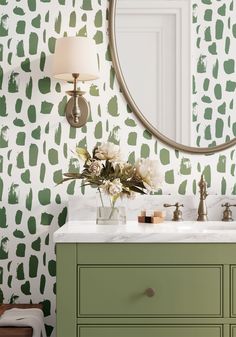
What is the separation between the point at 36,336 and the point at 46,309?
414 mm

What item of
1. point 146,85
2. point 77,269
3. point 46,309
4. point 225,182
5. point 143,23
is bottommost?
point 46,309

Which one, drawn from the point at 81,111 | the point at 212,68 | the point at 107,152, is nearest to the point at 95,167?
the point at 107,152

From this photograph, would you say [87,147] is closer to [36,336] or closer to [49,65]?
[49,65]

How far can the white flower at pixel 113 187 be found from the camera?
2.54m

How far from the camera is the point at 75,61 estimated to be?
274cm

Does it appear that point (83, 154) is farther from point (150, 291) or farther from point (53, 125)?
point (150, 291)

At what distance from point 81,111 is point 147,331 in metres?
1.10

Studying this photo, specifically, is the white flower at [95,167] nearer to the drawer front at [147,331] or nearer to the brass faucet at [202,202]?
the brass faucet at [202,202]

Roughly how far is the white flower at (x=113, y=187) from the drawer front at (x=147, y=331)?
564 mm

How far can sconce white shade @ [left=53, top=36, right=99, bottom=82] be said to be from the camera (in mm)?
2734

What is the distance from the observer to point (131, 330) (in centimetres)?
228

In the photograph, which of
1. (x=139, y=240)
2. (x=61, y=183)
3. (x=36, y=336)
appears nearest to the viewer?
(x=139, y=240)

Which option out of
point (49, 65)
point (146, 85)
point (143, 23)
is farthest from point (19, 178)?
point (143, 23)

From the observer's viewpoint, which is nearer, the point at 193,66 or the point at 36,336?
the point at 36,336
